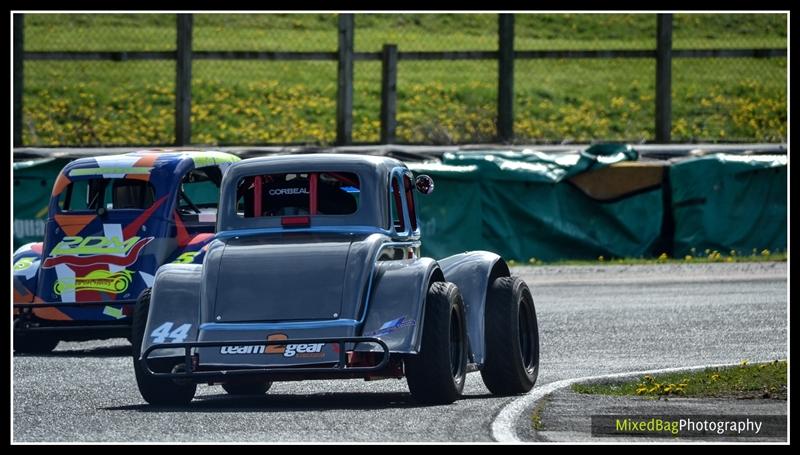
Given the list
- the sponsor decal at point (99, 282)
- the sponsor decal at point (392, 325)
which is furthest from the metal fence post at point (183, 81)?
the sponsor decal at point (392, 325)

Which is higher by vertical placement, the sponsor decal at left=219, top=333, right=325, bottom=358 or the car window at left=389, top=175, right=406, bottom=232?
the car window at left=389, top=175, right=406, bottom=232

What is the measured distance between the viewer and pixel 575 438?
8711 mm

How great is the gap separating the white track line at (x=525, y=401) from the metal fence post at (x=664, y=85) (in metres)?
13.5

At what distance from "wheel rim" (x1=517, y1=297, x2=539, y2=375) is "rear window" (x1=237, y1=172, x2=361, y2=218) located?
1501mm

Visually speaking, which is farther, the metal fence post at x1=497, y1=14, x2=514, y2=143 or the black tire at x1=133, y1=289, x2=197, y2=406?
the metal fence post at x1=497, y1=14, x2=514, y2=143

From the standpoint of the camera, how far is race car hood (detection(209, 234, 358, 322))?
10422mm

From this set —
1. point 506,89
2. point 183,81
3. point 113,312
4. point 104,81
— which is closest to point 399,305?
point 113,312

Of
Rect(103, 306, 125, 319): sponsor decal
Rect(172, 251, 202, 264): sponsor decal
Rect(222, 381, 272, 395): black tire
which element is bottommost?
Rect(222, 381, 272, 395): black tire

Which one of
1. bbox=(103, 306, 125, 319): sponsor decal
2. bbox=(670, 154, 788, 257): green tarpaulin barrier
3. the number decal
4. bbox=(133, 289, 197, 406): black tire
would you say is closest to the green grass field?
bbox=(670, 154, 788, 257): green tarpaulin barrier

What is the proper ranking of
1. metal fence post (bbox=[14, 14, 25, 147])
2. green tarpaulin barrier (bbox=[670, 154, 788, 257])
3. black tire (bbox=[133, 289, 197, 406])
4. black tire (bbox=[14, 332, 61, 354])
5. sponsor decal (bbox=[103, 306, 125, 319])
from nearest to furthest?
Answer: black tire (bbox=[133, 289, 197, 406])
sponsor decal (bbox=[103, 306, 125, 319])
black tire (bbox=[14, 332, 61, 354])
green tarpaulin barrier (bbox=[670, 154, 788, 257])
metal fence post (bbox=[14, 14, 25, 147])

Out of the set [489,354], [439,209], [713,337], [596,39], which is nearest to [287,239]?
[489,354]

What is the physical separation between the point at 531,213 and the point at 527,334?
35.6 feet

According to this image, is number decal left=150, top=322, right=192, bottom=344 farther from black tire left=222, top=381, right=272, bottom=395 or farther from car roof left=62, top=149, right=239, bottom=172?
car roof left=62, top=149, right=239, bottom=172

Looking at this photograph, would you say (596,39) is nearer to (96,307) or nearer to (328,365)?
(96,307)
